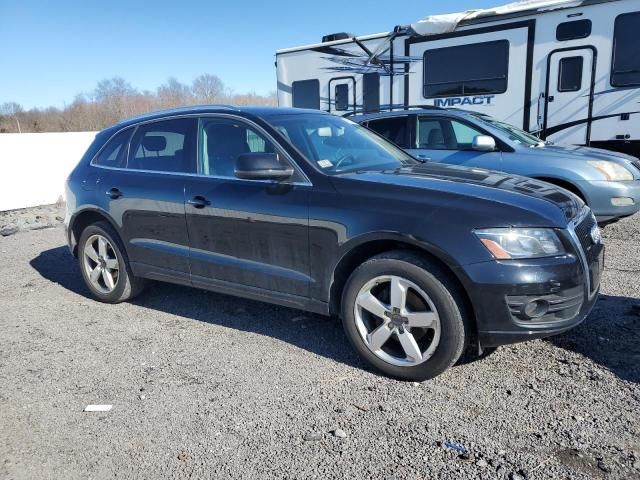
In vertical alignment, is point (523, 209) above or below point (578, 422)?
above

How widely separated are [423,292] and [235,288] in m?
1.55

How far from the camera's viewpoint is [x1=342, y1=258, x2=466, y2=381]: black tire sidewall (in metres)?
3.07

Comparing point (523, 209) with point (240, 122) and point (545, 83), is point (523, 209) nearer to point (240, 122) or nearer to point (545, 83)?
point (240, 122)

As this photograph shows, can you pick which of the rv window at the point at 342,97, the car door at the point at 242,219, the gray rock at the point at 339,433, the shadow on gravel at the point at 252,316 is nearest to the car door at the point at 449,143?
the shadow on gravel at the point at 252,316

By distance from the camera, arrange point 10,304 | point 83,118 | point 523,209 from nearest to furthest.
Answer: point 523,209
point 10,304
point 83,118

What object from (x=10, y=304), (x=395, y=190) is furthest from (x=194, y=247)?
(x=10, y=304)

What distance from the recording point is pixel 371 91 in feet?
36.6

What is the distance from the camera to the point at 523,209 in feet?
9.96

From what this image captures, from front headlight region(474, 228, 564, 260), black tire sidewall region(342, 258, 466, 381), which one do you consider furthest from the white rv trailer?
front headlight region(474, 228, 564, 260)

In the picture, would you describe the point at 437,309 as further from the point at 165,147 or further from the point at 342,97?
the point at 342,97

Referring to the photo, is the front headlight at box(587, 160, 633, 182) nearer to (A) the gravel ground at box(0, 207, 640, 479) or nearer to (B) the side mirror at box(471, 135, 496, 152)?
(B) the side mirror at box(471, 135, 496, 152)

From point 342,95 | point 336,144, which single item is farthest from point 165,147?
point 342,95

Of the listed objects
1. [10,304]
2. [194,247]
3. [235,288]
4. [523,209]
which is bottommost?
[10,304]

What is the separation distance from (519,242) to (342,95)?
930cm
